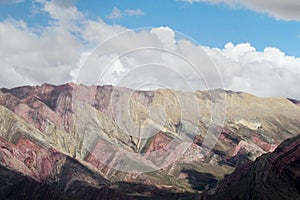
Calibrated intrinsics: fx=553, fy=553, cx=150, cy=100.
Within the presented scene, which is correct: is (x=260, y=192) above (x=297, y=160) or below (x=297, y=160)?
below

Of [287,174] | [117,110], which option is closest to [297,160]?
[287,174]

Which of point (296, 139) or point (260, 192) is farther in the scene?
point (296, 139)

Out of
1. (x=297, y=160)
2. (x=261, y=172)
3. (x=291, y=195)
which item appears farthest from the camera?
(x=261, y=172)

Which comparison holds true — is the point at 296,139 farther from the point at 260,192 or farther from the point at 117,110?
the point at 117,110

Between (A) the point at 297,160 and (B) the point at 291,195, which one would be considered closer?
(B) the point at 291,195

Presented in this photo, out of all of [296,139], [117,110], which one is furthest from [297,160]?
[117,110]

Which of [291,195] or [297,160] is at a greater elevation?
[297,160]

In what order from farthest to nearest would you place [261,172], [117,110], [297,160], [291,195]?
[261,172]
[297,160]
[291,195]
[117,110]

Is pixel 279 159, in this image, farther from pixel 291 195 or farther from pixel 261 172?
pixel 291 195

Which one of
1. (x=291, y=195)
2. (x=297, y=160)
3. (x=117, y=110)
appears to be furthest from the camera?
(x=297, y=160)
